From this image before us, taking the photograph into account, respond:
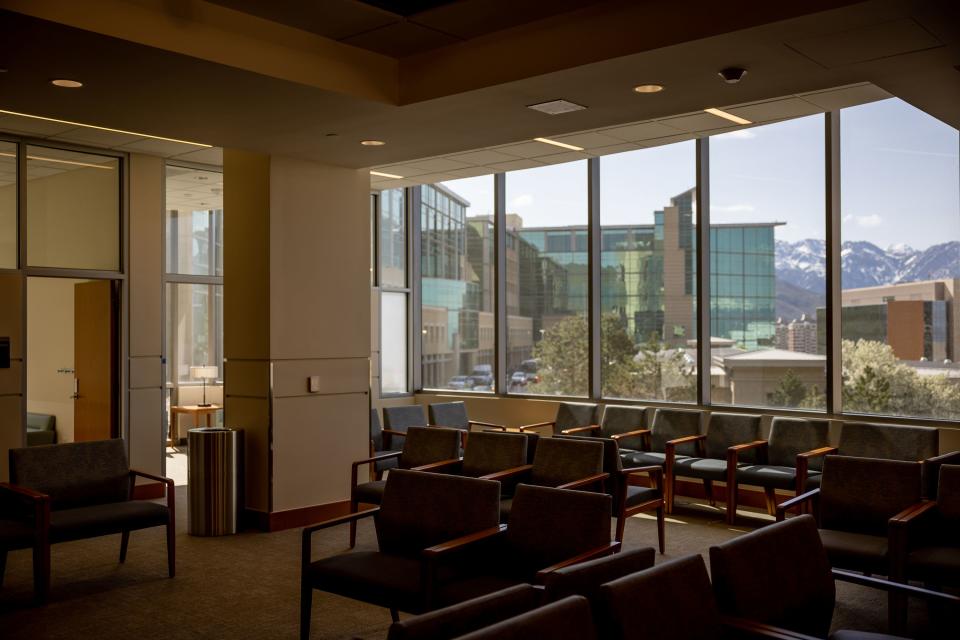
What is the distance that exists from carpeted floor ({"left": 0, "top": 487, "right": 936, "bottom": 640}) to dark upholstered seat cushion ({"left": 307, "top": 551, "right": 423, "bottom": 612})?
498 millimetres

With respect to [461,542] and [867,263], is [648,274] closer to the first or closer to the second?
[867,263]

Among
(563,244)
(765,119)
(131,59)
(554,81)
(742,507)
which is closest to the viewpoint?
(131,59)

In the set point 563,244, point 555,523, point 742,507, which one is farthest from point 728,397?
point 555,523

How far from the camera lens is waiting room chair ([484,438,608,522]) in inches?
220

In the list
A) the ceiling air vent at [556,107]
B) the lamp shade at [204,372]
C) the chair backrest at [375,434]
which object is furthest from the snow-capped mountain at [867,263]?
the lamp shade at [204,372]

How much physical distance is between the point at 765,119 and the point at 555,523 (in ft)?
14.8

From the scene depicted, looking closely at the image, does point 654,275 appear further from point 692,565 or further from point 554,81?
point 692,565

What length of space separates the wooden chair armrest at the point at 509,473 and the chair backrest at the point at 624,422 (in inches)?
97.7

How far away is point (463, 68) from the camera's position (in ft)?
17.2

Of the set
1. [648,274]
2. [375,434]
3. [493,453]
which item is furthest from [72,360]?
[648,274]

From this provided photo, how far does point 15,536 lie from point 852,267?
22.3ft

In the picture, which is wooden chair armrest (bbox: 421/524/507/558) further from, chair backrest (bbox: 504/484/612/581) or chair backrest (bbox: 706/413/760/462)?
chair backrest (bbox: 706/413/760/462)

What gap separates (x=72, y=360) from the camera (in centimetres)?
883

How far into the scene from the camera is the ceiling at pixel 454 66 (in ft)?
13.7
